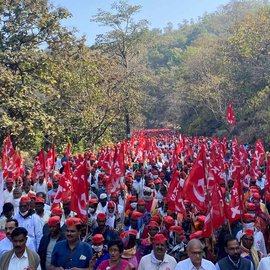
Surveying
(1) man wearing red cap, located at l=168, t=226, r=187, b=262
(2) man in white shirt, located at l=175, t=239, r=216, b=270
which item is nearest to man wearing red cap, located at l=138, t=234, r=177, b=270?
(2) man in white shirt, located at l=175, t=239, r=216, b=270

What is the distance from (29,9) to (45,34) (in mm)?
1276

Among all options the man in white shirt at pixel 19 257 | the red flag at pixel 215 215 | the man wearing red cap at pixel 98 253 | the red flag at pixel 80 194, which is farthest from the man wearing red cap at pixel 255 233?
the man in white shirt at pixel 19 257

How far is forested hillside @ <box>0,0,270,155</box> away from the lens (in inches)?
727

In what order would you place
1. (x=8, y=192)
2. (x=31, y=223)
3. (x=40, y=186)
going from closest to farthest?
(x=31, y=223) < (x=8, y=192) < (x=40, y=186)

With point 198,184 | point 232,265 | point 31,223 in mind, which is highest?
point 198,184

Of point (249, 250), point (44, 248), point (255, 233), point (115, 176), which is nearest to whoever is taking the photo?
point (249, 250)

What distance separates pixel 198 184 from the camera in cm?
650

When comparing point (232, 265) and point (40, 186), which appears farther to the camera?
point (40, 186)

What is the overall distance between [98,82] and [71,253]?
68.3ft

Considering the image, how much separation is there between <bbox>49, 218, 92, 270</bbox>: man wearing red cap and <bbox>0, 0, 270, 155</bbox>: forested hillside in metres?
13.3

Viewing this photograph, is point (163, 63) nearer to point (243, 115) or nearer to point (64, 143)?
point (243, 115)

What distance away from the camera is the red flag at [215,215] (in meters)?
5.79

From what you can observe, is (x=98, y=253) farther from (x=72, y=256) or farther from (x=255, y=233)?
(x=255, y=233)

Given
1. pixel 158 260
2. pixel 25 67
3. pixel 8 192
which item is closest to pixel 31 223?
pixel 158 260
